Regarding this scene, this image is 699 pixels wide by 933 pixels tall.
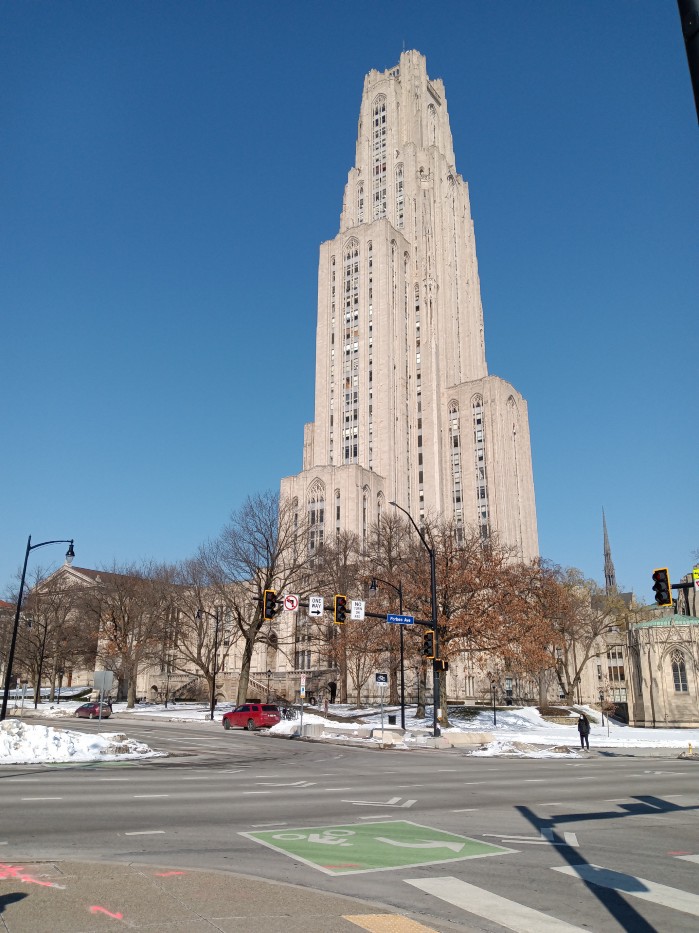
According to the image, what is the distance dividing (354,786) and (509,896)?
35.1 feet

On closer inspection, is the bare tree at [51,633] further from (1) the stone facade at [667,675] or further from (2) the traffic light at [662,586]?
(2) the traffic light at [662,586]

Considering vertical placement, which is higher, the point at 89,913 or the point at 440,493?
the point at 440,493

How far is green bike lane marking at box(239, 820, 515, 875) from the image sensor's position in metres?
8.84

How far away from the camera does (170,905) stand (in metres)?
6.55

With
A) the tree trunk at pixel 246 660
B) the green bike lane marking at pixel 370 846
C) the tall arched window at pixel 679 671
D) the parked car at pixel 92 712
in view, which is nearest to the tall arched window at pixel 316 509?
the tree trunk at pixel 246 660

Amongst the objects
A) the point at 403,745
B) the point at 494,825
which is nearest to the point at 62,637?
the point at 403,745

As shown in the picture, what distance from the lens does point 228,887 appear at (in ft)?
24.0

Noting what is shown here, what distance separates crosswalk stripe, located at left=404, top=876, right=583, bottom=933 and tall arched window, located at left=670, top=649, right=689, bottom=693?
55412mm

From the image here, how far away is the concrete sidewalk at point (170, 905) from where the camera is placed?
598 centimetres

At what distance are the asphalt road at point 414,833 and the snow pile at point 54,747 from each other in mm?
2406

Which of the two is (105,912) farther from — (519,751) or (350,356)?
(350,356)

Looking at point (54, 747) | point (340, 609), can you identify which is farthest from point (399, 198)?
point (54, 747)

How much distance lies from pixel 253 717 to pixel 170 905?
125 feet

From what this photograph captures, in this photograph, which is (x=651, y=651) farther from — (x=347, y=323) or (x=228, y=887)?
(x=347, y=323)
